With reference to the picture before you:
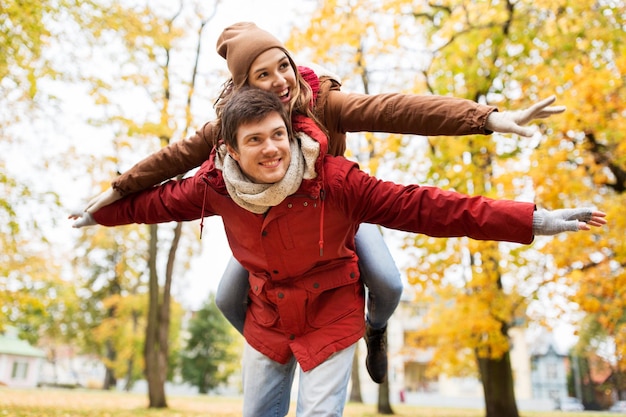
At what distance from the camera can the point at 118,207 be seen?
3.34 meters

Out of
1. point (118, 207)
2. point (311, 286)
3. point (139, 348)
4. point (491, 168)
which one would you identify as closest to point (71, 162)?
point (491, 168)

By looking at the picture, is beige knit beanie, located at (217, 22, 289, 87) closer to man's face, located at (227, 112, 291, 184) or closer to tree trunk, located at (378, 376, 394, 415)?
man's face, located at (227, 112, 291, 184)

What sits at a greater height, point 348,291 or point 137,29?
point 137,29

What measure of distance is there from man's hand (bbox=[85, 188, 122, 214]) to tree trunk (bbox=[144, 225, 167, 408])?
11151 mm

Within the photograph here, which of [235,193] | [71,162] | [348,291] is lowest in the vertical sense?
[348,291]

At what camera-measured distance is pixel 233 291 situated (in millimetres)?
3516

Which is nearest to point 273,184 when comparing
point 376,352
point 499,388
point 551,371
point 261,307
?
point 261,307

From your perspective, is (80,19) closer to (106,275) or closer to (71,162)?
(71,162)

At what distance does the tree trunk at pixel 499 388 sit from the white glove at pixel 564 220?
10095 millimetres

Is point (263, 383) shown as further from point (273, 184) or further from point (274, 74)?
point (274, 74)

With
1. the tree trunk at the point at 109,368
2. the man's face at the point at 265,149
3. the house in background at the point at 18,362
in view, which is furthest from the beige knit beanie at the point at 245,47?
the house in background at the point at 18,362

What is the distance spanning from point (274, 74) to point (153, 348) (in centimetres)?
1229

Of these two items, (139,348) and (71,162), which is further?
(139,348)

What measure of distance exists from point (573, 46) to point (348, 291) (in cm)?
947
